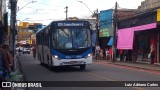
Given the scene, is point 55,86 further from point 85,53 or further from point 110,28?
point 110,28

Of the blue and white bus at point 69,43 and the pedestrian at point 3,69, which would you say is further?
the blue and white bus at point 69,43

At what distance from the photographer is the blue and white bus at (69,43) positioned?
961 inches

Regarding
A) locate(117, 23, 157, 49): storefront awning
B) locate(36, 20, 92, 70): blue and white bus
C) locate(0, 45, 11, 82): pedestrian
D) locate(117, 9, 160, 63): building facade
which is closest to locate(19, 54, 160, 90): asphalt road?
locate(36, 20, 92, 70): blue and white bus

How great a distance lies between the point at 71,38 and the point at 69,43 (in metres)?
0.34

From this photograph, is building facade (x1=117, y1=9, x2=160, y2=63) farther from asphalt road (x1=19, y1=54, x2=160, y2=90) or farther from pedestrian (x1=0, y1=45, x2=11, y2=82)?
pedestrian (x1=0, y1=45, x2=11, y2=82)

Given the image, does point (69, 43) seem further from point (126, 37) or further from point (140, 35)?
point (126, 37)

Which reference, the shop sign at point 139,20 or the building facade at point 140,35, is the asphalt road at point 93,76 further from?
the shop sign at point 139,20

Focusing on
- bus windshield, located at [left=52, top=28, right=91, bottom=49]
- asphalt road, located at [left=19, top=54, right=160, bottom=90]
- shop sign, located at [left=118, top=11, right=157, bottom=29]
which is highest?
shop sign, located at [left=118, top=11, right=157, bottom=29]

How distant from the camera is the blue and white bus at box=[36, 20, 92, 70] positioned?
2441 centimetres

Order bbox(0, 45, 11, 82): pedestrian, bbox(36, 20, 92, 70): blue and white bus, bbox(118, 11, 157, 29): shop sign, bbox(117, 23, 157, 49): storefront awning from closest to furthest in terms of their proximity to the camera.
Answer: bbox(0, 45, 11, 82): pedestrian, bbox(36, 20, 92, 70): blue and white bus, bbox(118, 11, 157, 29): shop sign, bbox(117, 23, 157, 49): storefront awning

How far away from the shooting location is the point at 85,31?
24.9 m

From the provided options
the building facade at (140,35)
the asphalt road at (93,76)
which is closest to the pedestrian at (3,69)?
the asphalt road at (93,76)

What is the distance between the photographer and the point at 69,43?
A: 963 inches

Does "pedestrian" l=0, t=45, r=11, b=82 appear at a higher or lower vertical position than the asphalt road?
higher
